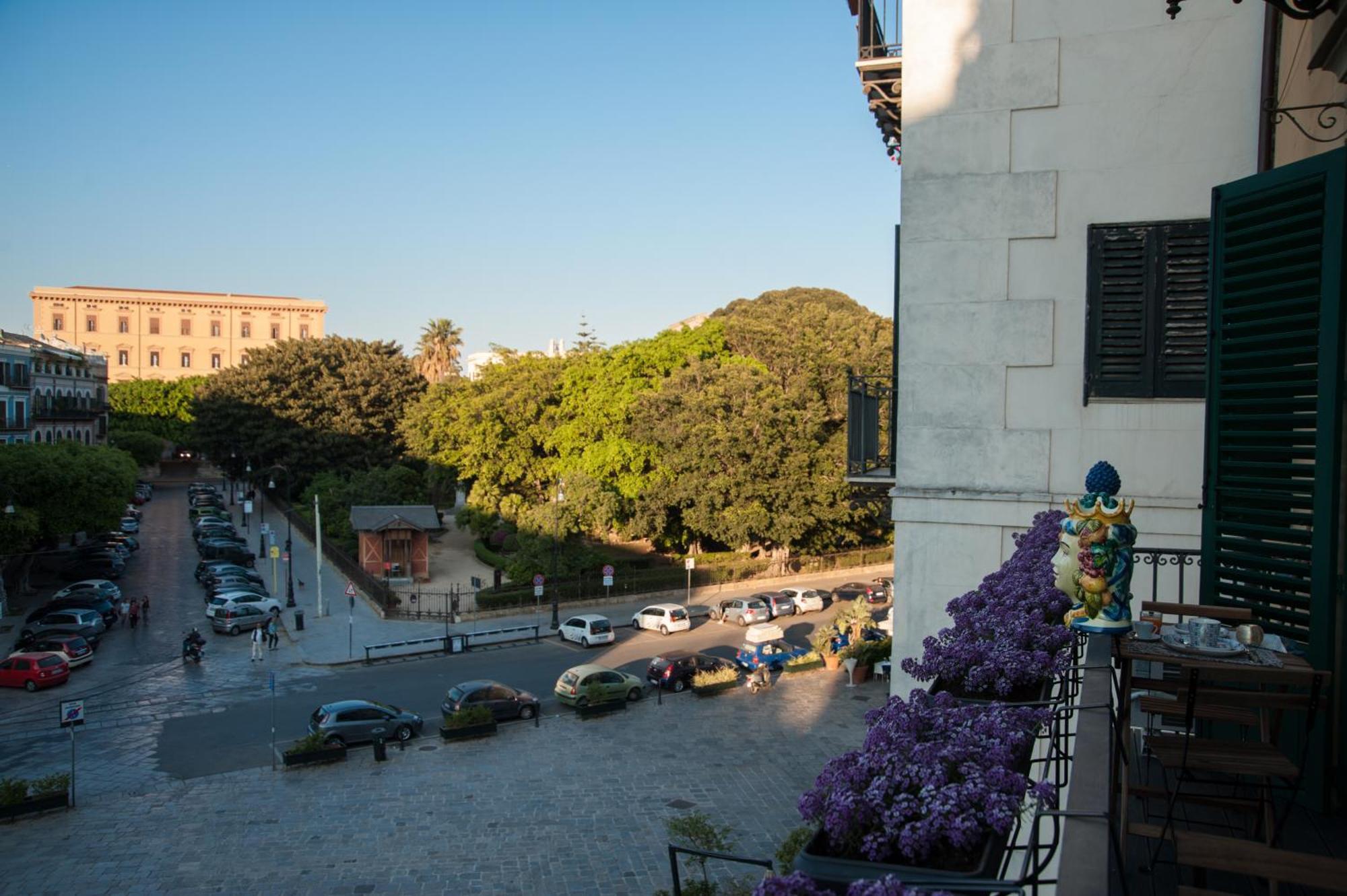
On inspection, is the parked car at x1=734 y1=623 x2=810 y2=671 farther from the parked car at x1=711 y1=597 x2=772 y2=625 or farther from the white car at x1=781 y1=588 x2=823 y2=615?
the white car at x1=781 y1=588 x2=823 y2=615

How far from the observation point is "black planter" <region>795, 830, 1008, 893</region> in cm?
274

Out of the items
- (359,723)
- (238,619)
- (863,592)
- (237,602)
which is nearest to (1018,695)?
(359,723)

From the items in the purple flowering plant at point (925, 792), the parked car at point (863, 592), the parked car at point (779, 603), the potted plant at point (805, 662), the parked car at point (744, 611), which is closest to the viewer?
the purple flowering plant at point (925, 792)

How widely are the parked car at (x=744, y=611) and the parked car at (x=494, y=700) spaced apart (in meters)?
12.4

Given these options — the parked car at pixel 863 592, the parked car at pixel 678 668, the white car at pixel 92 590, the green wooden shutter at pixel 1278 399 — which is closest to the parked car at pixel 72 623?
the white car at pixel 92 590

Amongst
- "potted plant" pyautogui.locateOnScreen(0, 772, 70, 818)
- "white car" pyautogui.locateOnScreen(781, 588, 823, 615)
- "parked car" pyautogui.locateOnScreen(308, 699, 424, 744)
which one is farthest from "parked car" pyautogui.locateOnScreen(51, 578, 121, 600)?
"white car" pyautogui.locateOnScreen(781, 588, 823, 615)

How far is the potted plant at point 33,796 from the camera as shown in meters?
16.1

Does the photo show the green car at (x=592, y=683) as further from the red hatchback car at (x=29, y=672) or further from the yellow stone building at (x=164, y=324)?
A: the yellow stone building at (x=164, y=324)

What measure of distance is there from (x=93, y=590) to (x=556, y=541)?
1624 centimetres

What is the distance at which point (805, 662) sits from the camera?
27750mm

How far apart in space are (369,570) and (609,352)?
14.6 metres

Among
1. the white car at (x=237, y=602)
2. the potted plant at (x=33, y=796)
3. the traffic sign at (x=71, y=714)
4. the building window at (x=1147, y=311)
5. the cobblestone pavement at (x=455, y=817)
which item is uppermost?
the building window at (x=1147, y=311)

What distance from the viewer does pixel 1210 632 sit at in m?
4.91

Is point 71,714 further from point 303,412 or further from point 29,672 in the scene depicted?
point 303,412
